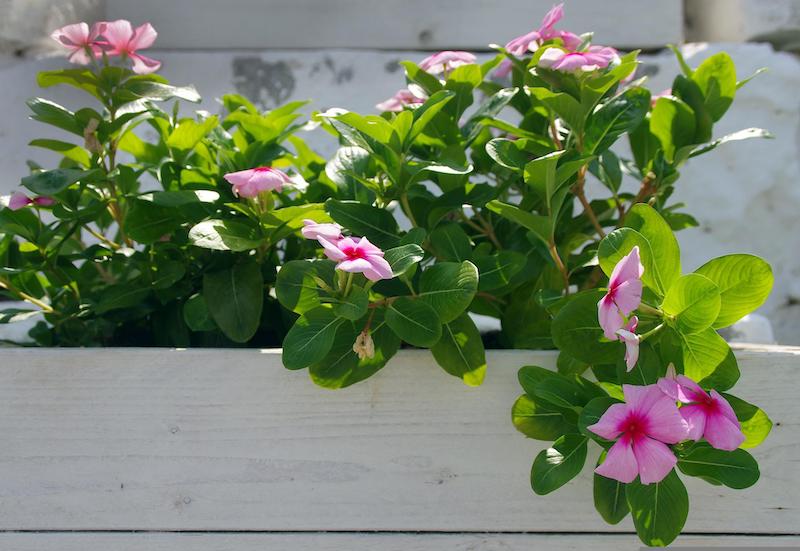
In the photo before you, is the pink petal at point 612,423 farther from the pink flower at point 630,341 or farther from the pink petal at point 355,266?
the pink petal at point 355,266

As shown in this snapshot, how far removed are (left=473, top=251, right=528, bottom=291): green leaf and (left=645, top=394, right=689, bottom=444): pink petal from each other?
0.20 meters

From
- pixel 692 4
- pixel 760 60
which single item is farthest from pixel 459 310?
pixel 692 4

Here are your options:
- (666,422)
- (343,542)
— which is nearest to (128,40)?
(343,542)

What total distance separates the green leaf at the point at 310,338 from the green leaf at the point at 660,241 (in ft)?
0.84

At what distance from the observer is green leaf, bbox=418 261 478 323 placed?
0.69 metres

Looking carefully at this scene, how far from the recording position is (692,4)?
65.1 inches

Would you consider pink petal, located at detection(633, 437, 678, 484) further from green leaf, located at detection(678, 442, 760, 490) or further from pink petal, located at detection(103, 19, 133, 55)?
pink petal, located at detection(103, 19, 133, 55)

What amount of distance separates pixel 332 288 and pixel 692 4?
1277 millimetres

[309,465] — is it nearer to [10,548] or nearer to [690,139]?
[10,548]

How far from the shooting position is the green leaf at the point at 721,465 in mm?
639

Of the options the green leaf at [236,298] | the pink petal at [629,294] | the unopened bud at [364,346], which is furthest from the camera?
the green leaf at [236,298]

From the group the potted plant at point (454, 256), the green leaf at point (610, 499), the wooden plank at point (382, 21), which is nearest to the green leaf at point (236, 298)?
the potted plant at point (454, 256)

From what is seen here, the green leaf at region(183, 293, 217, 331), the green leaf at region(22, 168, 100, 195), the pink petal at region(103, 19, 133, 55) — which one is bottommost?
the green leaf at region(183, 293, 217, 331)

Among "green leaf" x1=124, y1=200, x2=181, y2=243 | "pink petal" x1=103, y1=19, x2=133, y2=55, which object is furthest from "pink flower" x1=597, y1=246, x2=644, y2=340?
"pink petal" x1=103, y1=19, x2=133, y2=55
